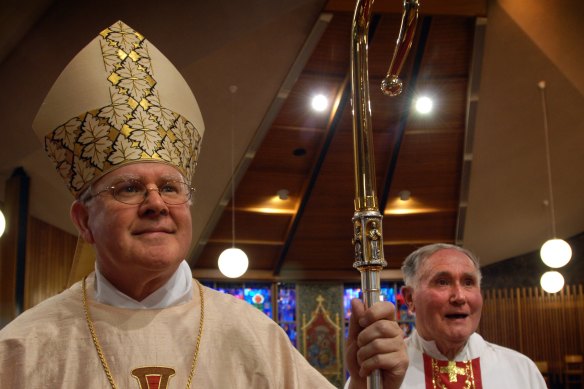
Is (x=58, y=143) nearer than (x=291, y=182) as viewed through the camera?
Yes

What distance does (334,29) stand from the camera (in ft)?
25.6

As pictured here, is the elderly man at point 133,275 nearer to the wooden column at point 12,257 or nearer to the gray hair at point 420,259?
the gray hair at point 420,259

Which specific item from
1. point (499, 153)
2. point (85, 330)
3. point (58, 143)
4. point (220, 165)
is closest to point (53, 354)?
point (85, 330)

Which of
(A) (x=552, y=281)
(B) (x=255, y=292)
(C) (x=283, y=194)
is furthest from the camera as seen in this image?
(B) (x=255, y=292)

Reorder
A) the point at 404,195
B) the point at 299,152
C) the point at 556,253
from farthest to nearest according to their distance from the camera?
A: 1. the point at 404,195
2. the point at 299,152
3. the point at 556,253

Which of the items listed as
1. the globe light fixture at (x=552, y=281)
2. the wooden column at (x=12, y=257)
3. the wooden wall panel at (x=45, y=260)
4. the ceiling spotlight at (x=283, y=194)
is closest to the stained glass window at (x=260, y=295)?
the ceiling spotlight at (x=283, y=194)

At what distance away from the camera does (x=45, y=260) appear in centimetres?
828

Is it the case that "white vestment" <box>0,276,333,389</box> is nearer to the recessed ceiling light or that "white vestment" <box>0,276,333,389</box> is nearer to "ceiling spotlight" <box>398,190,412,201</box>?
the recessed ceiling light

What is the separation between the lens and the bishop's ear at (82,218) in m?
1.72

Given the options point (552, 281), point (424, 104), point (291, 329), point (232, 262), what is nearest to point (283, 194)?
point (424, 104)

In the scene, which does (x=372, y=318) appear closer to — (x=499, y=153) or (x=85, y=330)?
(x=85, y=330)

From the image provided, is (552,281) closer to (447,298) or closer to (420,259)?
(420,259)

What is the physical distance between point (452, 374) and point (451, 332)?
0.25 metres

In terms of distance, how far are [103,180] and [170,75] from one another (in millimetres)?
367
